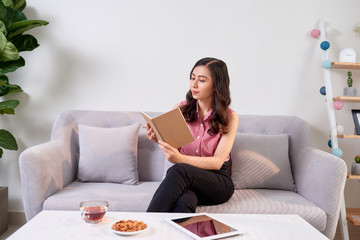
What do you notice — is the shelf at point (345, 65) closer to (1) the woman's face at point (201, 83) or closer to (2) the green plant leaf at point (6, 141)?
(1) the woman's face at point (201, 83)

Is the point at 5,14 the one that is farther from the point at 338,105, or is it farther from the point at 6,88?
the point at 338,105

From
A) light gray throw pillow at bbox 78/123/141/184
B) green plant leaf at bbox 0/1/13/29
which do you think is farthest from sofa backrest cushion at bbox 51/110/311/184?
green plant leaf at bbox 0/1/13/29

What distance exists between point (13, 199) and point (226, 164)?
174cm

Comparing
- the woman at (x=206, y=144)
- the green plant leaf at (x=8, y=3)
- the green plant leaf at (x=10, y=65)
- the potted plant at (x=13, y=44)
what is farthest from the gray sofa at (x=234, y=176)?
the green plant leaf at (x=8, y=3)

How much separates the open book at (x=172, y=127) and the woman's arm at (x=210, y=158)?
0.13 feet

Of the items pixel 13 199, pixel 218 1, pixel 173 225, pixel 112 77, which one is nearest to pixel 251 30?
pixel 218 1

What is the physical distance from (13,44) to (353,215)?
2.72m

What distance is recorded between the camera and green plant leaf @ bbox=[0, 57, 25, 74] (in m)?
2.43

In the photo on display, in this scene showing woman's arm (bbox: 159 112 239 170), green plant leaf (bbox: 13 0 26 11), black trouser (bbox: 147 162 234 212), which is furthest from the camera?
green plant leaf (bbox: 13 0 26 11)

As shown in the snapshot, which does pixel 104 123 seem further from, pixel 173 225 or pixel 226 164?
pixel 173 225

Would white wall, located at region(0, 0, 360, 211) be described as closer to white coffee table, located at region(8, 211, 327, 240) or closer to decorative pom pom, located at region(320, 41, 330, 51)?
decorative pom pom, located at region(320, 41, 330, 51)

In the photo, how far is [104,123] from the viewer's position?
253cm

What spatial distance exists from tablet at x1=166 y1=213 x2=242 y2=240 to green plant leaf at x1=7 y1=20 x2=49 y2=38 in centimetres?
183

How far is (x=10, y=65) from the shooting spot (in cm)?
247
